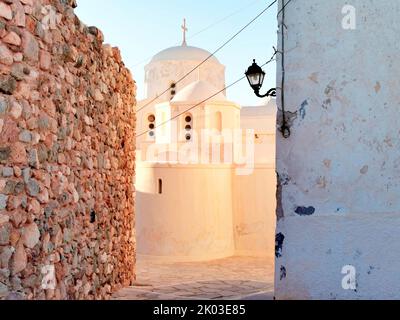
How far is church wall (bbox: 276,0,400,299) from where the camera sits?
334 centimetres

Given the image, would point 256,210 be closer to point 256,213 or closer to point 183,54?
point 256,213

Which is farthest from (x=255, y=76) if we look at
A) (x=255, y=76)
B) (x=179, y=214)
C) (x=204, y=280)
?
(x=179, y=214)

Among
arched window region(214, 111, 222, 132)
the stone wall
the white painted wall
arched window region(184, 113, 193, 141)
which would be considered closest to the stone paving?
the stone wall

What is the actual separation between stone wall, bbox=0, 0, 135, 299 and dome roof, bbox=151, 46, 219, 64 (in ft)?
69.5

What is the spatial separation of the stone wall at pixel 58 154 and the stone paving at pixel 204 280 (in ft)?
2.52

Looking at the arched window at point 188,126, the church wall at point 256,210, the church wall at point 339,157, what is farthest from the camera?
the arched window at point 188,126

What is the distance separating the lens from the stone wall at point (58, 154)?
10.0ft

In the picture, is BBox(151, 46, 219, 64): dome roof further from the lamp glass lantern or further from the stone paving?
the lamp glass lantern

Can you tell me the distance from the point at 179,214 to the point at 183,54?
14.8 meters

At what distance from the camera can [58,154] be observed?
3.95m

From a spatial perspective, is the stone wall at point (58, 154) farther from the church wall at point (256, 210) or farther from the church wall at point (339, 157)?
the church wall at point (256, 210)

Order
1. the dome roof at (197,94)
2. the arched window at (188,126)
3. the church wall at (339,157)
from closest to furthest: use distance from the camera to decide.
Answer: the church wall at (339,157) → the arched window at (188,126) → the dome roof at (197,94)

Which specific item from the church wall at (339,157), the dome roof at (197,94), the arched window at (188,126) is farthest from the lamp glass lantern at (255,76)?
the dome roof at (197,94)

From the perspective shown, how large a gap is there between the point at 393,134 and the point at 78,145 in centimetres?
278
